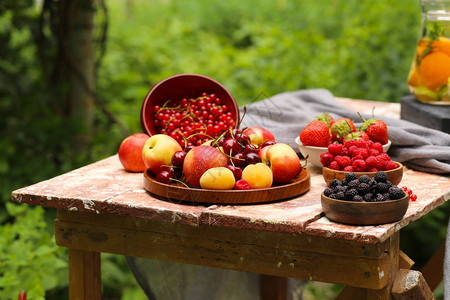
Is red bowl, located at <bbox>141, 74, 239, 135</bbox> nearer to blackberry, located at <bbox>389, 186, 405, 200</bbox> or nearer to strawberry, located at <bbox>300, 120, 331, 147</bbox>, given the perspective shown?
strawberry, located at <bbox>300, 120, 331, 147</bbox>

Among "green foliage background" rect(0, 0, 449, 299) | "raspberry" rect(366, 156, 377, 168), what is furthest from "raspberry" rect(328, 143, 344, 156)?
"green foliage background" rect(0, 0, 449, 299)

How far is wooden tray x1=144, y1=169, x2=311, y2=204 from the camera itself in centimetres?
167

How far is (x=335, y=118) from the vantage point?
7.90 ft

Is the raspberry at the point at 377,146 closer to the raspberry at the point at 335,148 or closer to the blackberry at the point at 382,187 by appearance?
the raspberry at the point at 335,148

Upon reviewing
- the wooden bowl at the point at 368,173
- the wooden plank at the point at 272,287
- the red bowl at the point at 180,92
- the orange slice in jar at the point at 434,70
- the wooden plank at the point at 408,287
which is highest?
the orange slice in jar at the point at 434,70

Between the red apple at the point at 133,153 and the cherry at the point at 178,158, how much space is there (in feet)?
0.87

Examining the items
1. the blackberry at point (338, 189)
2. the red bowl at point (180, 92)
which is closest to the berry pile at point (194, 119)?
the red bowl at point (180, 92)

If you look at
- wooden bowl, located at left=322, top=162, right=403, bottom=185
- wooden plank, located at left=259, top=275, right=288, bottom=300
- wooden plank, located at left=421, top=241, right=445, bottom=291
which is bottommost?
wooden plank, located at left=259, top=275, right=288, bottom=300

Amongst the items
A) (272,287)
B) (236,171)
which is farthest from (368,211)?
(272,287)

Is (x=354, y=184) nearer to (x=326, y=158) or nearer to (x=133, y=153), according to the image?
(x=326, y=158)

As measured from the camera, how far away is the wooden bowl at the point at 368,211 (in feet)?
4.89

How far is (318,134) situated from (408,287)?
0.55 m

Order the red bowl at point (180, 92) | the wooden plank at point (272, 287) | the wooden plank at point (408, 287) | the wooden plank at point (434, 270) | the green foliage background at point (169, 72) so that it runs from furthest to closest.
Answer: the green foliage background at point (169, 72), the wooden plank at point (272, 287), the wooden plank at point (434, 270), the red bowl at point (180, 92), the wooden plank at point (408, 287)

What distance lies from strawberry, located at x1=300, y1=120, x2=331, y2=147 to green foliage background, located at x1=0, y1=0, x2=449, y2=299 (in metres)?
0.68
